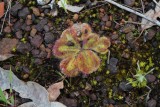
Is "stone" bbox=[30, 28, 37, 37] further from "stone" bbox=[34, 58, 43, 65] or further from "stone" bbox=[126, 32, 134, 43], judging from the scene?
"stone" bbox=[126, 32, 134, 43]

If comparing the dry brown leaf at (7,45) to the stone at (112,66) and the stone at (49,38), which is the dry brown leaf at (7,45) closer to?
the stone at (49,38)

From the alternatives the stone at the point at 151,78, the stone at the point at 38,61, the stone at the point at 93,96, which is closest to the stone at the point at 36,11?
the stone at the point at 38,61

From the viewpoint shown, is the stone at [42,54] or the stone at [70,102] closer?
the stone at [70,102]

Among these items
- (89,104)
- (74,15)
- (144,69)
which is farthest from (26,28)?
(144,69)

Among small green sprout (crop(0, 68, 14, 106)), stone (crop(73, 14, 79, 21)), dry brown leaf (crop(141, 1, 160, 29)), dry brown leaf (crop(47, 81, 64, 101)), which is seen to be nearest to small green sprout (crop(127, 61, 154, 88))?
dry brown leaf (crop(141, 1, 160, 29))

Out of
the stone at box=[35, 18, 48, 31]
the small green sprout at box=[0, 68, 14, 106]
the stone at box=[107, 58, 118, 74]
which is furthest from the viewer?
the stone at box=[35, 18, 48, 31]

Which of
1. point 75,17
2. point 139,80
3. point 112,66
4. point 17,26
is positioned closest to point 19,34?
point 17,26

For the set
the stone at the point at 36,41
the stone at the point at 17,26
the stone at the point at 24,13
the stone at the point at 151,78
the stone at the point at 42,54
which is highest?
the stone at the point at 24,13

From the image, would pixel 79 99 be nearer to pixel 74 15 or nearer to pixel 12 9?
pixel 74 15
